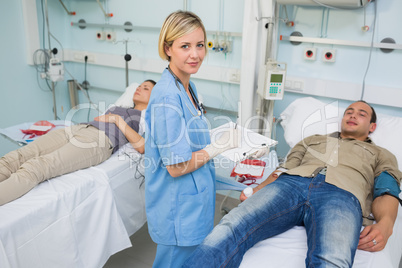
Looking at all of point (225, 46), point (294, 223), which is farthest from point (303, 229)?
point (225, 46)

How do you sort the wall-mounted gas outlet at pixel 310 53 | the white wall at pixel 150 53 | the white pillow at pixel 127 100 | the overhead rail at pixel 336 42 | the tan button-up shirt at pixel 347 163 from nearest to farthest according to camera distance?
the tan button-up shirt at pixel 347 163 → the overhead rail at pixel 336 42 → the white wall at pixel 150 53 → the wall-mounted gas outlet at pixel 310 53 → the white pillow at pixel 127 100

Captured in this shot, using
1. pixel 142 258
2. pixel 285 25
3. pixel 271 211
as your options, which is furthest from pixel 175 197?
pixel 285 25

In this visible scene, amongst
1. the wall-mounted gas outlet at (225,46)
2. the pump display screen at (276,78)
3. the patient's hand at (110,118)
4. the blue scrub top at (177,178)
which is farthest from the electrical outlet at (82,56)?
the blue scrub top at (177,178)

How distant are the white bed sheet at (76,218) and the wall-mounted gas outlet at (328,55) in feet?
4.71

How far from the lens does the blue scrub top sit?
1.30 m

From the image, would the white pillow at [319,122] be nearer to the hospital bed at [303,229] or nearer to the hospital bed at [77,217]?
the hospital bed at [303,229]

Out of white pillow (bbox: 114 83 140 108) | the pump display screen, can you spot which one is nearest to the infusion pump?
the pump display screen

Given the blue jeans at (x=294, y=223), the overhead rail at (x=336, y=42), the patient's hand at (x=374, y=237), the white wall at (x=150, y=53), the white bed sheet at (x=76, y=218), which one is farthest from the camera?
the white wall at (x=150, y=53)

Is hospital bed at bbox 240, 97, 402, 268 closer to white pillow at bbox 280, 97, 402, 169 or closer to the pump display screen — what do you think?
white pillow at bbox 280, 97, 402, 169

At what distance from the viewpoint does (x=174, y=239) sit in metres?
1.48

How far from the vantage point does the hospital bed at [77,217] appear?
1.52 m

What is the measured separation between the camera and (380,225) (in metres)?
1.48

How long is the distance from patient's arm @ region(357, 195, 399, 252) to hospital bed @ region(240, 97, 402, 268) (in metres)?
0.03

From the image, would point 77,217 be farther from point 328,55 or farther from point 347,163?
point 328,55
